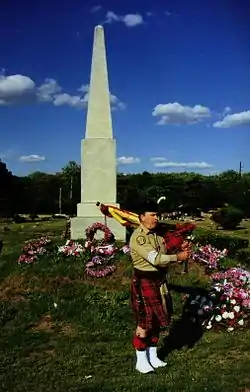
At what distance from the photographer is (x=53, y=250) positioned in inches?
460

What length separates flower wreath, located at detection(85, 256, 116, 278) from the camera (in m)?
10.2

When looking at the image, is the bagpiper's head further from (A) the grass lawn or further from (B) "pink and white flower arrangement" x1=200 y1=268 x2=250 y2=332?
(B) "pink and white flower arrangement" x1=200 y1=268 x2=250 y2=332

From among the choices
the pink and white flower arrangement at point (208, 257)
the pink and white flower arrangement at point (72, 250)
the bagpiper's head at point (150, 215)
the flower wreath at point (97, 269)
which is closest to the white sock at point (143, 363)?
the bagpiper's head at point (150, 215)

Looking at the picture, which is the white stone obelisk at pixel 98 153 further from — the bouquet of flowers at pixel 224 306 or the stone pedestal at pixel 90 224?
the bouquet of flowers at pixel 224 306

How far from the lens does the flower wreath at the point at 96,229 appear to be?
12.1 meters

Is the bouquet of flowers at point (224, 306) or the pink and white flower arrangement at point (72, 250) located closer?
the bouquet of flowers at point (224, 306)

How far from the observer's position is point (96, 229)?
1238 cm

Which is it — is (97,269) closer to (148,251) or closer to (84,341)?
(84,341)

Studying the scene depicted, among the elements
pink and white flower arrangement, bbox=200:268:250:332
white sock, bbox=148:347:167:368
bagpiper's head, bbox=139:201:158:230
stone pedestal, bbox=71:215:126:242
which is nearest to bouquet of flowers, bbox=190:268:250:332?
pink and white flower arrangement, bbox=200:268:250:332

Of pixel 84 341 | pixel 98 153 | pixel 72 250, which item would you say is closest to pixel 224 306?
pixel 84 341

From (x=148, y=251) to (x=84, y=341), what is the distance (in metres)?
2.43

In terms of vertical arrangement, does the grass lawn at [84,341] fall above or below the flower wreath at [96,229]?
below

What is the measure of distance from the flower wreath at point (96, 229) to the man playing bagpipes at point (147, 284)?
20.0ft

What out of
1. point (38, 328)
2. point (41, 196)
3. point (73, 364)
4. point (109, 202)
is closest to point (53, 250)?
point (109, 202)
